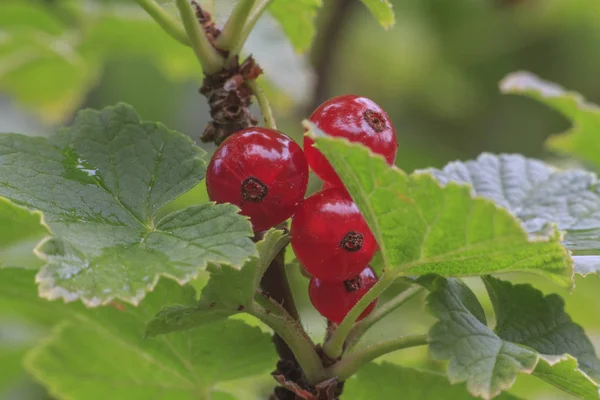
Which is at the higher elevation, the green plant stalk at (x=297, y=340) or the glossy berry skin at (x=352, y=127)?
the glossy berry skin at (x=352, y=127)

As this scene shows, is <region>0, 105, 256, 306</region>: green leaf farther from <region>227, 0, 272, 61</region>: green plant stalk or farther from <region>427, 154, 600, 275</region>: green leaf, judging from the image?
<region>427, 154, 600, 275</region>: green leaf

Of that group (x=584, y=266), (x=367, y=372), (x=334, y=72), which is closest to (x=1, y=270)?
(x=367, y=372)

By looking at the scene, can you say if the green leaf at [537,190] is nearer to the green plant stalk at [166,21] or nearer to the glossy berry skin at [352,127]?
the glossy berry skin at [352,127]

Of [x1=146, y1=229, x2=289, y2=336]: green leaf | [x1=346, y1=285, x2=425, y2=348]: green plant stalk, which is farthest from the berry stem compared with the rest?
A: [x1=346, y1=285, x2=425, y2=348]: green plant stalk

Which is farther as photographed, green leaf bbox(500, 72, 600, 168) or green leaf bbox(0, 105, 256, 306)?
green leaf bbox(500, 72, 600, 168)

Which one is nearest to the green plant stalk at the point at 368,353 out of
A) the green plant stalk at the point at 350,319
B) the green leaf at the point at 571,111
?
the green plant stalk at the point at 350,319

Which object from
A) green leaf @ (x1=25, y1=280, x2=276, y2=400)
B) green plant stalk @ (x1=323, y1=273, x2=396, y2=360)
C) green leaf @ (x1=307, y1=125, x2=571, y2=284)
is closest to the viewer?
green leaf @ (x1=307, y1=125, x2=571, y2=284)
